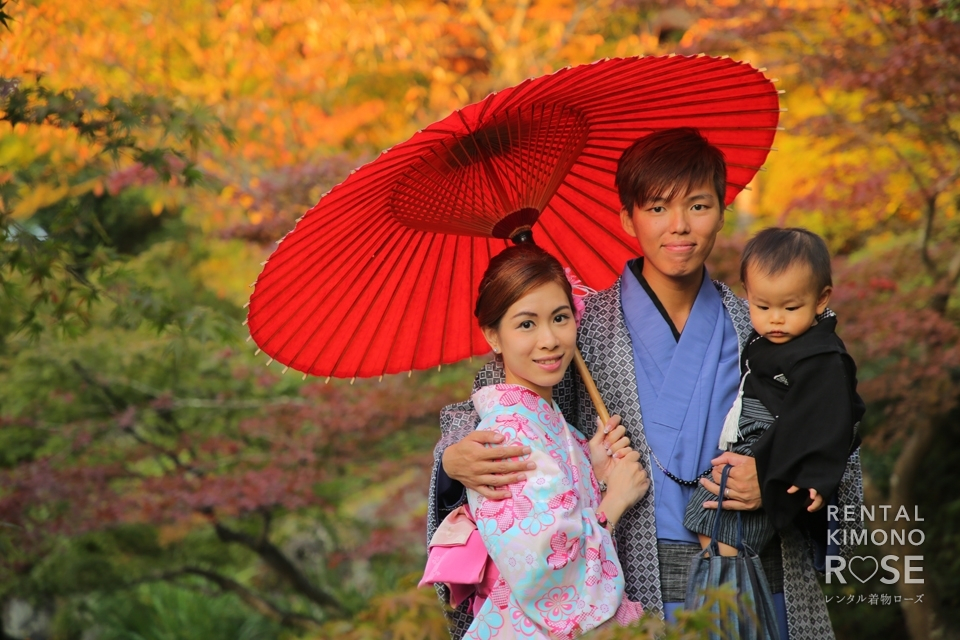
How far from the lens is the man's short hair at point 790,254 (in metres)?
2.48

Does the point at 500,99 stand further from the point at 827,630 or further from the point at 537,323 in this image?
the point at 827,630

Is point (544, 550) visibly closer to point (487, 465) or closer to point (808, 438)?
point (487, 465)

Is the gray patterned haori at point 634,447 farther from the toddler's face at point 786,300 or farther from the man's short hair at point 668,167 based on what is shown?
the man's short hair at point 668,167

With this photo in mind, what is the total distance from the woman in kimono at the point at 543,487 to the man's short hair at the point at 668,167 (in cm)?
32

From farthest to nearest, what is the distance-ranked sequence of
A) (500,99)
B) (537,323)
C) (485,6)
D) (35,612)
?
1. (485,6)
2. (35,612)
3. (537,323)
4. (500,99)

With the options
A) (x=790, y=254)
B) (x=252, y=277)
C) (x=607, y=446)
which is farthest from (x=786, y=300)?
(x=252, y=277)

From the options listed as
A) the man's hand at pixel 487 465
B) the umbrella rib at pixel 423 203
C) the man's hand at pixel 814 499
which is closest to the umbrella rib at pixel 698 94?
the umbrella rib at pixel 423 203

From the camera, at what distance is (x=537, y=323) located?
2.57 m

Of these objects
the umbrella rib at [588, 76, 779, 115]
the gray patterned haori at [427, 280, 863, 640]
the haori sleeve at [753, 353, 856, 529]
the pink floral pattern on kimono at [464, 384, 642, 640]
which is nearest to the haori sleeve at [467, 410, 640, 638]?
the pink floral pattern on kimono at [464, 384, 642, 640]

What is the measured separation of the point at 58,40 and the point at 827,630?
5847 mm

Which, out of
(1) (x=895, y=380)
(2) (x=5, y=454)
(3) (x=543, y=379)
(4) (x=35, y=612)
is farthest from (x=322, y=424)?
(3) (x=543, y=379)

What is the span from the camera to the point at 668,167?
264cm

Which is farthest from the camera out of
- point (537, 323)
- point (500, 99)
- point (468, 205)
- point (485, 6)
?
point (485, 6)

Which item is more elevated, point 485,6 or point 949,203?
point 485,6
